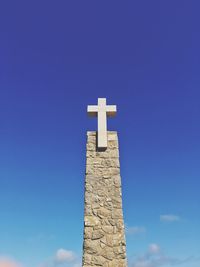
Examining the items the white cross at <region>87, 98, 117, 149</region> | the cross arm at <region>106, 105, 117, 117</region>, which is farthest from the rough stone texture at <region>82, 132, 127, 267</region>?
the cross arm at <region>106, 105, 117, 117</region>

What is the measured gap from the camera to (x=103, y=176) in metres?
9.28

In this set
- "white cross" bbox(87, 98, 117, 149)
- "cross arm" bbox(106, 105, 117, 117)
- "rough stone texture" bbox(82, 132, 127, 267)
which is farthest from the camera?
"cross arm" bbox(106, 105, 117, 117)

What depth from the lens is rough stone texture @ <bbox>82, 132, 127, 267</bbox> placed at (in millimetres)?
8617

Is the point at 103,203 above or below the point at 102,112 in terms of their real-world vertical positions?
below

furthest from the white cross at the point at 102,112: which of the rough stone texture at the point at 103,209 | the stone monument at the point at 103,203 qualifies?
the rough stone texture at the point at 103,209

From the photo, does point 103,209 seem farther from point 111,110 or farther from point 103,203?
point 111,110

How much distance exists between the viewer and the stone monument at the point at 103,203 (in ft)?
28.3

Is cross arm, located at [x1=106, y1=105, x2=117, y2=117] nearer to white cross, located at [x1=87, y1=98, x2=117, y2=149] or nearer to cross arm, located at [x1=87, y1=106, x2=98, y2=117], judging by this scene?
white cross, located at [x1=87, y1=98, x2=117, y2=149]

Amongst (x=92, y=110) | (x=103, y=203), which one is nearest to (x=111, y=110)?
(x=92, y=110)

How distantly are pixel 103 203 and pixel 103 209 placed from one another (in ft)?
0.46

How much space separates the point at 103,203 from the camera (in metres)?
9.06

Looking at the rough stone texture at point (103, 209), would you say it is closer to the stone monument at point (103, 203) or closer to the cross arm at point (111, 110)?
the stone monument at point (103, 203)

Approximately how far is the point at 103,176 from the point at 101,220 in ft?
3.41
